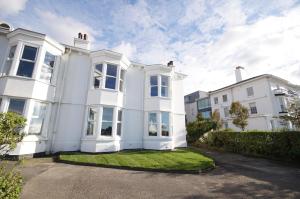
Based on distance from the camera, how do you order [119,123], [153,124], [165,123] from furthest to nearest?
[165,123] < [153,124] < [119,123]

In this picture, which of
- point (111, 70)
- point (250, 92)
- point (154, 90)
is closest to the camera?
point (111, 70)

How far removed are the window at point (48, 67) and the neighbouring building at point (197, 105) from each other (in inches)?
1369

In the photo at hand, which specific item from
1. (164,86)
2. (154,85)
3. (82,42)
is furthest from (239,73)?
(82,42)

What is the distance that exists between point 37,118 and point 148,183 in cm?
926

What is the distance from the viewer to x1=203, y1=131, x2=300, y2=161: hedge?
37.6ft

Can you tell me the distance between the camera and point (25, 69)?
11.3m

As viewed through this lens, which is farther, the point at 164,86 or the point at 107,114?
the point at 164,86

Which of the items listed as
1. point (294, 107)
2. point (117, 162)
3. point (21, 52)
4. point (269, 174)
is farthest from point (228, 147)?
point (21, 52)

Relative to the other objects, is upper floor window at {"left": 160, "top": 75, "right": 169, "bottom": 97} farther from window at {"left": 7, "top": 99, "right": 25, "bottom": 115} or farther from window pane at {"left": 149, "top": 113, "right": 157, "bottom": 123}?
window at {"left": 7, "top": 99, "right": 25, "bottom": 115}

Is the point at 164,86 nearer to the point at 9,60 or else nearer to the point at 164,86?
the point at 164,86

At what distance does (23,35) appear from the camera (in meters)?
11.3

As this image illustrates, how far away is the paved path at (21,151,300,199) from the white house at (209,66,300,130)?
20516 mm

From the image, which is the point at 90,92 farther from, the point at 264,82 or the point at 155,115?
the point at 264,82

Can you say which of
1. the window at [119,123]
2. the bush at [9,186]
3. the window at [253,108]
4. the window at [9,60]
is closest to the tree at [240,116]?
the window at [253,108]
